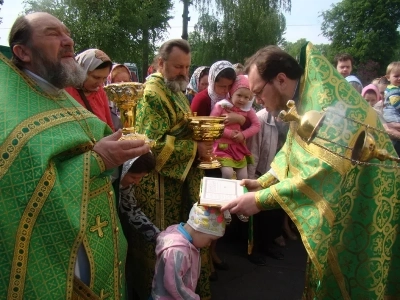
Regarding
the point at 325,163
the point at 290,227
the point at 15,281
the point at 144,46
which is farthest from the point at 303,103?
the point at 144,46

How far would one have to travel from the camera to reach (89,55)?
2.80 m

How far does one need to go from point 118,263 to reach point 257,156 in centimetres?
271

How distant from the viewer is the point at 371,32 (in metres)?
34.5

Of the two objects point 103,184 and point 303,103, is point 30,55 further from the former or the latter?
point 303,103

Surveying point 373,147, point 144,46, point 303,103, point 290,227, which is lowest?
point 290,227

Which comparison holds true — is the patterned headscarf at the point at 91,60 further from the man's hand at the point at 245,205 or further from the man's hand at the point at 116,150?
the man's hand at the point at 245,205

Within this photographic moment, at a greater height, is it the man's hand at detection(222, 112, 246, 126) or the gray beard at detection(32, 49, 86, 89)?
the gray beard at detection(32, 49, 86, 89)

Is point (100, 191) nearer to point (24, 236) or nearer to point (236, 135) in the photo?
point (24, 236)

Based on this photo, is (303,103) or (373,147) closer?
(373,147)

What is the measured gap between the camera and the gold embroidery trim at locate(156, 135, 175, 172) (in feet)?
9.12

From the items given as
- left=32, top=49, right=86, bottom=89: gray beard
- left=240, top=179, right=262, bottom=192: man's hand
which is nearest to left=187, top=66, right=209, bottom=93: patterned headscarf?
left=240, top=179, right=262, bottom=192: man's hand

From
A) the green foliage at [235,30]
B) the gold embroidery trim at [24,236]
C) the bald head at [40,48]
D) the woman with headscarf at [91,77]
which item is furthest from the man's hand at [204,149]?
the green foliage at [235,30]

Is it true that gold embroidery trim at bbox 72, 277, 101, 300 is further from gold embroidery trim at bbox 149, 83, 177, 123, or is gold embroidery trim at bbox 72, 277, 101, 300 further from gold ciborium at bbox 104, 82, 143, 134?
Result: gold embroidery trim at bbox 149, 83, 177, 123

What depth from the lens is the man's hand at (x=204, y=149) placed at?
2928mm
